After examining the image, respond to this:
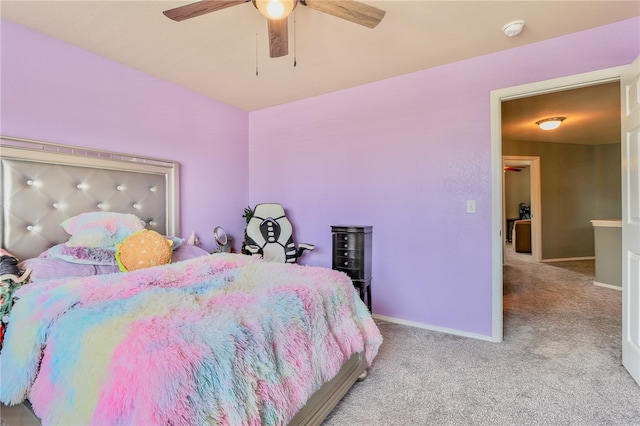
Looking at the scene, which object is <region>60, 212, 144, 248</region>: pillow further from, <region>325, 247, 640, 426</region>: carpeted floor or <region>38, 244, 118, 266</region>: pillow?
→ <region>325, 247, 640, 426</region>: carpeted floor

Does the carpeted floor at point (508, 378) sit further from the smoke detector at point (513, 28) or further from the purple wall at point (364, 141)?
the smoke detector at point (513, 28)

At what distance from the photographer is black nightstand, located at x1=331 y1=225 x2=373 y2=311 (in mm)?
2928

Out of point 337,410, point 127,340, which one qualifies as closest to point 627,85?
point 337,410

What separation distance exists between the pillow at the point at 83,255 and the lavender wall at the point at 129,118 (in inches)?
Result: 33.5

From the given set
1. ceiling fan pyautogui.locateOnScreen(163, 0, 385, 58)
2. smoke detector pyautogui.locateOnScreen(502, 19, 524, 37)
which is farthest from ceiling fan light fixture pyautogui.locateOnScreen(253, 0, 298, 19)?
smoke detector pyautogui.locateOnScreen(502, 19, 524, 37)

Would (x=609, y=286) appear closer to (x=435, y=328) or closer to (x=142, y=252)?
(x=435, y=328)

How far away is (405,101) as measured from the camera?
297 centimetres

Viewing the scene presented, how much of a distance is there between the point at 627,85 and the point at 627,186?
0.68m

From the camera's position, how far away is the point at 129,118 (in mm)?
2668

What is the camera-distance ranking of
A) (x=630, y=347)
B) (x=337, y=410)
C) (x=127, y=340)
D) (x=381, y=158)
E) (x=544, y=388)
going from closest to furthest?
(x=127, y=340), (x=337, y=410), (x=544, y=388), (x=630, y=347), (x=381, y=158)

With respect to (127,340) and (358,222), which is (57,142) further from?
(358,222)

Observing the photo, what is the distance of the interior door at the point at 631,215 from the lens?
1905mm

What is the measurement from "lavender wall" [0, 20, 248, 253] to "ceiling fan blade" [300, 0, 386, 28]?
1923 mm

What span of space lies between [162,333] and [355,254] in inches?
83.7
